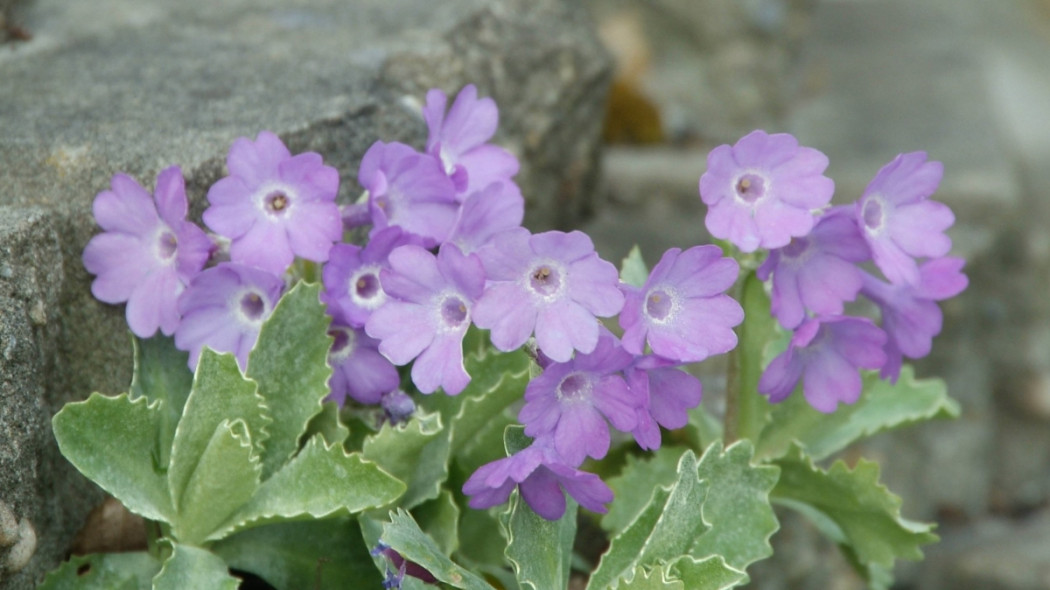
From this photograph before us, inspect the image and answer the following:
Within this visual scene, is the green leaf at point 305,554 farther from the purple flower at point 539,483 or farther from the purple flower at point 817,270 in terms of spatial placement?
the purple flower at point 817,270

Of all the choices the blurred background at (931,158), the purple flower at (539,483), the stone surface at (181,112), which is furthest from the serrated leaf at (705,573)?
the blurred background at (931,158)

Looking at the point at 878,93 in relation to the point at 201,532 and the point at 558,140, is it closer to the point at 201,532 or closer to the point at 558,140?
the point at 558,140

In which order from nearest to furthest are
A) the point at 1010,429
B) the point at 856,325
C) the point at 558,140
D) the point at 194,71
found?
the point at 856,325, the point at 194,71, the point at 558,140, the point at 1010,429

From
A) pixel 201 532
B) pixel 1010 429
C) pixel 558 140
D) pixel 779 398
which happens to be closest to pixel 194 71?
pixel 558 140

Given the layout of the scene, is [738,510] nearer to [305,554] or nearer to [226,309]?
[305,554]

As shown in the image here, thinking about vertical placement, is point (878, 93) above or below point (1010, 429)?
above

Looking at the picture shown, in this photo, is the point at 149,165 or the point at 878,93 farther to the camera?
the point at 878,93

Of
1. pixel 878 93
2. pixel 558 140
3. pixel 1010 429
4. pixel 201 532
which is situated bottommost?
pixel 1010 429

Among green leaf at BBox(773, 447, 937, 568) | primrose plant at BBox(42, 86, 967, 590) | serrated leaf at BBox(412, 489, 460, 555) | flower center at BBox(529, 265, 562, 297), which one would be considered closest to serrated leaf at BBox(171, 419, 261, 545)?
primrose plant at BBox(42, 86, 967, 590)

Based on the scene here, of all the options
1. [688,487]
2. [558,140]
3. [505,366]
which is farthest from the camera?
[558,140]
